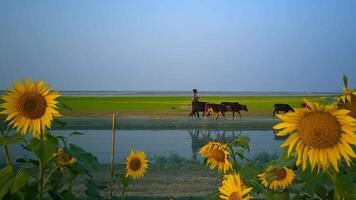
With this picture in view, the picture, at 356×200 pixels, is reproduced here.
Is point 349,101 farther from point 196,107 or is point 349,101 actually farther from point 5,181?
point 196,107

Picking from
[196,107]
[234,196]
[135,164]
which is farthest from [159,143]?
[234,196]

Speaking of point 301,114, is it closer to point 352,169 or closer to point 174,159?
point 352,169

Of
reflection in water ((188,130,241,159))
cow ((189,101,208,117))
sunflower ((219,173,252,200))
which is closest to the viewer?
sunflower ((219,173,252,200))

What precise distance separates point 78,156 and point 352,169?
1.31m

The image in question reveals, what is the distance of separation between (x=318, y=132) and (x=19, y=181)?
1462 millimetres

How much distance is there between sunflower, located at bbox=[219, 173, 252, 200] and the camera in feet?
7.55

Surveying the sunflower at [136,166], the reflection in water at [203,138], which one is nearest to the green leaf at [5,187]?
the sunflower at [136,166]

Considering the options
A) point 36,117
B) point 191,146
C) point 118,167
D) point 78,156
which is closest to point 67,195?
point 78,156

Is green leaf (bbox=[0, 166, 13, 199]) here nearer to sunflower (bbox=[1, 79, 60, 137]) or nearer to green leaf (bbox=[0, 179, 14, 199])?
green leaf (bbox=[0, 179, 14, 199])

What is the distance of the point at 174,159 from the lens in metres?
11.5

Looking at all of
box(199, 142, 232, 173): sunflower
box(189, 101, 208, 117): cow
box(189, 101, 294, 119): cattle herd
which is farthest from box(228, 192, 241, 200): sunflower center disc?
box(189, 101, 208, 117): cow

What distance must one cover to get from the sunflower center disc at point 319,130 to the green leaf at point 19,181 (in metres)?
1.38

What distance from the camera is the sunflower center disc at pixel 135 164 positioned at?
4.83m

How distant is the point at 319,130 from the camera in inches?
74.9
